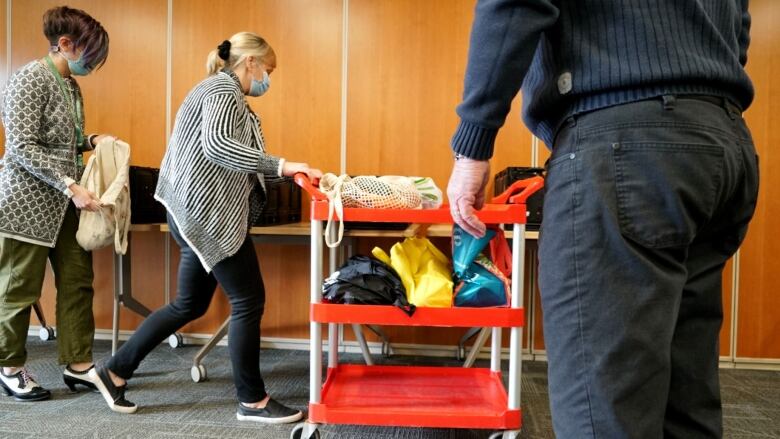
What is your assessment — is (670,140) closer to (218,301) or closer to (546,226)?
(546,226)

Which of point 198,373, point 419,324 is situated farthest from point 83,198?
point 419,324

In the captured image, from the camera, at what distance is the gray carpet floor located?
1762mm

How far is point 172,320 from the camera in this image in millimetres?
1842

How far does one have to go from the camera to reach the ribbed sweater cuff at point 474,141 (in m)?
0.79

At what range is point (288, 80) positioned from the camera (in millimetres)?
2824

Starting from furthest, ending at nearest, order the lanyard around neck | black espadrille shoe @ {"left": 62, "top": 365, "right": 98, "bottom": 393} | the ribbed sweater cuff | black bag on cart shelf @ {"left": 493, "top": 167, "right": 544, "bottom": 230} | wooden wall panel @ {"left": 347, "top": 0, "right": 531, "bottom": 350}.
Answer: wooden wall panel @ {"left": 347, "top": 0, "right": 531, "bottom": 350}
black bag on cart shelf @ {"left": 493, "top": 167, "right": 544, "bottom": 230}
black espadrille shoe @ {"left": 62, "top": 365, "right": 98, "bottom": 393}
the lanyard around neck
the ribbed sweater cuff

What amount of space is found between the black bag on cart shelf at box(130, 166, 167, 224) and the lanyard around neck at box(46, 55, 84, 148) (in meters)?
0.39

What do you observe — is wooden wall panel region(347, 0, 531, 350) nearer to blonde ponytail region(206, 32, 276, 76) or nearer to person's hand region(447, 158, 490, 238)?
blonde ponytail region(206, 32, 276, 76)

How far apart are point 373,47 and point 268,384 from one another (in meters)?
1.78

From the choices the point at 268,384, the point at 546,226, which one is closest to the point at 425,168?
the point at 268,384

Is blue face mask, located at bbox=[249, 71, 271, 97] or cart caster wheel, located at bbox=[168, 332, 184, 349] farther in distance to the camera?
cart caster wheel, located at bbox=[168, 332, 184, 349]

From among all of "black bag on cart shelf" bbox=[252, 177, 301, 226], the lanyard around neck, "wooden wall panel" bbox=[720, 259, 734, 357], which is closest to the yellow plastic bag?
"black bag on cart shelf" bbox=[252, 177, 301, 226]

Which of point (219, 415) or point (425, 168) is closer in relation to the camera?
point (219, 415)

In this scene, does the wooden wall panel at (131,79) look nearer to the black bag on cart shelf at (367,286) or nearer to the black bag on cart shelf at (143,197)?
the black bag on cart shelf at (143,197)
